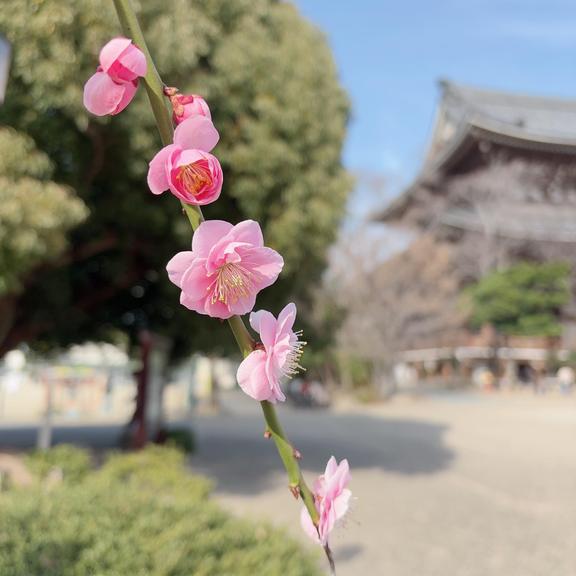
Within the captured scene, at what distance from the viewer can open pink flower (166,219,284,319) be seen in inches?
27.9

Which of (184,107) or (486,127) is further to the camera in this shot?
(486,127)

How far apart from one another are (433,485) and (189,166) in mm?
7826

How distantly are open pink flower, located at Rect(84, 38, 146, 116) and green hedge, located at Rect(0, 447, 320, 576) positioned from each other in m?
2.04

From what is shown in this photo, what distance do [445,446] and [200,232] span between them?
444 inches

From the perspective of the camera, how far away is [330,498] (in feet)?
2.79

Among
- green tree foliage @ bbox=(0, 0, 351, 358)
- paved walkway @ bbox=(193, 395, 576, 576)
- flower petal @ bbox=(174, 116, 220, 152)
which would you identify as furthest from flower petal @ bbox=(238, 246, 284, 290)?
green tree foliage @ bbox=(0, 0, 351, 358)

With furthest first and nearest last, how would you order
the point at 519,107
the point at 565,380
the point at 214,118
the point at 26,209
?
the point at 519,107 < the point at 565,380 < the point at 214,118 < the point at 26,209

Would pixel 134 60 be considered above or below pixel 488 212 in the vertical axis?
below

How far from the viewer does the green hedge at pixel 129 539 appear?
2.52 m

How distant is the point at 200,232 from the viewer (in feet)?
2.29

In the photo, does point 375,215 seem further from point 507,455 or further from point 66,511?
point 66,511

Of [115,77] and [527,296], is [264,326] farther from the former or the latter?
[527,296]

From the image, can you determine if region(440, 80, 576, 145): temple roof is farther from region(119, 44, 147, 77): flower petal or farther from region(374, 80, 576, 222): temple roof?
region(119, 44, 147, 77): flower petal

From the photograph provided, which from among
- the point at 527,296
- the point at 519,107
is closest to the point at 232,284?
the point at 527,296
